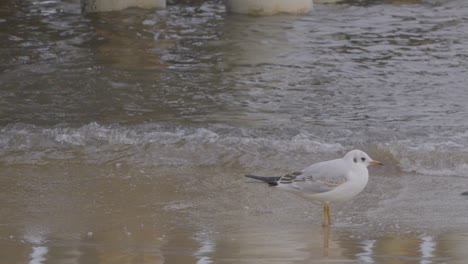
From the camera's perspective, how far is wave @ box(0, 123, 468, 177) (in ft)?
26.2

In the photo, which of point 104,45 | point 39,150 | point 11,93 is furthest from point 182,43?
point 39,150

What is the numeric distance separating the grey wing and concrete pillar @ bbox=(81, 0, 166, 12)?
14.2 m

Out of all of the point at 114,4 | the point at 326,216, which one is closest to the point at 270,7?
the point at 114,4

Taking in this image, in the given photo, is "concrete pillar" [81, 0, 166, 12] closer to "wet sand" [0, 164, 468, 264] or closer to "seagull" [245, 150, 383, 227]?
"wet sand" [0, 164, 468, 264]

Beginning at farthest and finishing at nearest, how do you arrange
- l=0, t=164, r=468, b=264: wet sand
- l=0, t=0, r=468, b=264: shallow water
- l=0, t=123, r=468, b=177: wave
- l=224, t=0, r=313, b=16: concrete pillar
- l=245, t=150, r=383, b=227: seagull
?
l=224, t=0, r=313, b=16: concrete pillar → l=0, t=123, r=468, b=177: wave → l=245, t=150, r=383, b=227: seagull → l=0, t=0, r=468, b=264: shallow water → l=0, t=164, r=468, b=264: wet sand


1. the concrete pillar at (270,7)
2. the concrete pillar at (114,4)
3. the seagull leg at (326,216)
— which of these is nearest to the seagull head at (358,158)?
the seagull leg at (326,216)

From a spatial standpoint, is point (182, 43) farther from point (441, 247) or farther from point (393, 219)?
point (441, 247)

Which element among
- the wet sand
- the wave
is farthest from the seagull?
the wave

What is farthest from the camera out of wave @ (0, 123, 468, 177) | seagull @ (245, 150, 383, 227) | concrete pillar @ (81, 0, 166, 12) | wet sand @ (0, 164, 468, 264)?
concrete pillar @ (81, 0, 166, 12)

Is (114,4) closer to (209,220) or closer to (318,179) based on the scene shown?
(209,220)

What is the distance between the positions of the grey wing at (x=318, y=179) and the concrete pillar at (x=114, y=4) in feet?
46.5

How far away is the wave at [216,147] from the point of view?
26.2 feet

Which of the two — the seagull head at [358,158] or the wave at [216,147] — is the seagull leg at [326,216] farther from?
the wave at [216,147]

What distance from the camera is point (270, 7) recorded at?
18469 millimetres
